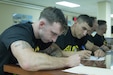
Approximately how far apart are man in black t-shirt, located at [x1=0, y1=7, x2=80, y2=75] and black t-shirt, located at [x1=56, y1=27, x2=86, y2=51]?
2.59ft

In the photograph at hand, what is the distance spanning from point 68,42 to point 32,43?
1.12m

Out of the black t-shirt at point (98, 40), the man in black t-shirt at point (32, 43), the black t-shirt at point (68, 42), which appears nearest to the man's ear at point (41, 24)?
the man in black t-shirt at point (32, 43)

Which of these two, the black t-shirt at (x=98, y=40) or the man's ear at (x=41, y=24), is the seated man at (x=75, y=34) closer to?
the man's ear at (x=41, y=24)

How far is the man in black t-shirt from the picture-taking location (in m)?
0.95

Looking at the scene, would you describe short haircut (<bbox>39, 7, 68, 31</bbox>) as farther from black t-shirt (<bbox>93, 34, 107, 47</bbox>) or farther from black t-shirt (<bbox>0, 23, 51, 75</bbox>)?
black t-shirt (<bbox>93, 34, 107, 47</bbox>)

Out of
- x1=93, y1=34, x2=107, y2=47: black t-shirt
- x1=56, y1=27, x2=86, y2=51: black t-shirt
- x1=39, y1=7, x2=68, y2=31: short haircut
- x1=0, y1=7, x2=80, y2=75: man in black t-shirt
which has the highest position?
x1=39, y1=7, x2=68, y2=31: short haircut

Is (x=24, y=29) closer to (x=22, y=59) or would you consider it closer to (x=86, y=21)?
(x=22, y=59)

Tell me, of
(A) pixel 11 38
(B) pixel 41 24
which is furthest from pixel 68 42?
(A) pixel 11 38

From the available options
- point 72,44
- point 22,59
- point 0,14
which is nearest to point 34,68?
point 22,59

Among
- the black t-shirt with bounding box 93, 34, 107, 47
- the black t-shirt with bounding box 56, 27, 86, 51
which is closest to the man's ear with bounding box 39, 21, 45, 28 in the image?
the black t-shirt with bounding box 56, 27, 86, 51

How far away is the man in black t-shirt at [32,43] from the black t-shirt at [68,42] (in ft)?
2.59

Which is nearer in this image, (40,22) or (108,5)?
(40,22)

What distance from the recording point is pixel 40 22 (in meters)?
Answer: 1.23

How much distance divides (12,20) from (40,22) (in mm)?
6350
